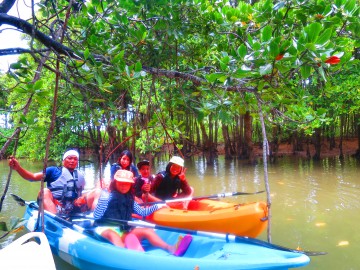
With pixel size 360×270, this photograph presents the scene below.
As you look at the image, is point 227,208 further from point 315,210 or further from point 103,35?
point 315,210

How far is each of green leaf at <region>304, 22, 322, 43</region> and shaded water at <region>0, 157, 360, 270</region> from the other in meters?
3.00

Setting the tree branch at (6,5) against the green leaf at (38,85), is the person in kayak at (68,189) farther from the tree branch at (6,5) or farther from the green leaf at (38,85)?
the green leaf at (38,85)

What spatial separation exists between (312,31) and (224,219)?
296 cm

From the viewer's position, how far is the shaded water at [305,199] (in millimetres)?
4578

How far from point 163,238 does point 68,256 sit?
1.13 m

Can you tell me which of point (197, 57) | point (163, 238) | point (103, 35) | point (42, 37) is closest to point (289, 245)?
point (163, 238)

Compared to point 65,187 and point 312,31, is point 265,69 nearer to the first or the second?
point 312,31

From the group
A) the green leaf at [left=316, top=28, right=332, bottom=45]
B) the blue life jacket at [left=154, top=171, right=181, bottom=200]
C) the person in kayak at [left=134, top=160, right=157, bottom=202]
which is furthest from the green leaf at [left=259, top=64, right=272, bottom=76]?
the blue life jacket at [left=154, top=171, right=181, bottom=200]

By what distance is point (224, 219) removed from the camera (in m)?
4.21

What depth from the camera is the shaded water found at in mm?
4578

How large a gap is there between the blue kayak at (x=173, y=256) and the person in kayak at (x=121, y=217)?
0.32ft

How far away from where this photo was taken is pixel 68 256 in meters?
4.01

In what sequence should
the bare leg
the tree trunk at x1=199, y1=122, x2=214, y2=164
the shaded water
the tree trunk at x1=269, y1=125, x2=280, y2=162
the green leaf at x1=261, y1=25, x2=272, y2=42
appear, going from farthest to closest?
the tree trunk at x1=199, y1=122, x2=214, y2=164 → the tree trunk at x1=269, y1=125, x2=280, y2=162 → the shaded water → the bare leg → the green leaf at x1=261, y1=25, x2=272, y2=42

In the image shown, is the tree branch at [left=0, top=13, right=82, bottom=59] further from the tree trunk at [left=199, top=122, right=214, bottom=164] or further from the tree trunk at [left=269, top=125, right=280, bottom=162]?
the tree trunk at [left=269, top=125, right=280, bottom=162]
